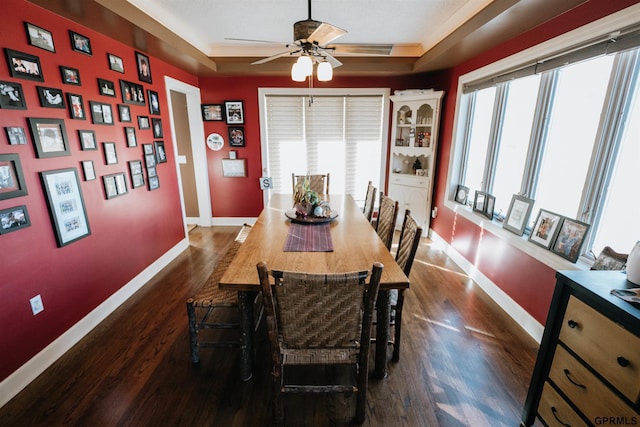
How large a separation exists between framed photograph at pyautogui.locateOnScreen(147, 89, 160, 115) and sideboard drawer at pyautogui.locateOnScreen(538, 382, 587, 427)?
3936 millimetres

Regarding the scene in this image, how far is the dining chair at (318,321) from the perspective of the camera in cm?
122

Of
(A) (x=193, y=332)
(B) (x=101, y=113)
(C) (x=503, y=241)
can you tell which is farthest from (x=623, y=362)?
(B) (x=101, y=113)

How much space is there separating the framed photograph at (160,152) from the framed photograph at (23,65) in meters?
1.35

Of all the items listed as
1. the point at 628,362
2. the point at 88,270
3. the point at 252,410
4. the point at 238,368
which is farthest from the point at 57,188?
the point at 628,362

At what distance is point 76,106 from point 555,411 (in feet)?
11.4

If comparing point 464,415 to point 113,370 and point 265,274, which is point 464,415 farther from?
point 113,370

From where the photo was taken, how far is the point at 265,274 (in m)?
1.19

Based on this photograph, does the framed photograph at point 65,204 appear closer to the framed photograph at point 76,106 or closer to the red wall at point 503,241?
the framed photograph at point 76,106

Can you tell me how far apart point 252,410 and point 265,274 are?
953 mm

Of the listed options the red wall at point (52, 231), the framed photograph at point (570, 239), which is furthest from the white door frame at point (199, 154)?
the framed photograph at point (570, 239)

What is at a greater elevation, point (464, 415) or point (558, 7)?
point (558, 7)

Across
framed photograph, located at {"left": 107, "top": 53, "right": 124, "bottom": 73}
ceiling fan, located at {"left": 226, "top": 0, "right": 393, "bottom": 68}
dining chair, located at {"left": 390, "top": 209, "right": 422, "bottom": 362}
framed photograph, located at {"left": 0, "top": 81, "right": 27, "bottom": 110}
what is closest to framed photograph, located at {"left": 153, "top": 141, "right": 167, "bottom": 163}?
framed photograph, located at {"left": 107, "top": 53, "right": 124, "bottom": 73}

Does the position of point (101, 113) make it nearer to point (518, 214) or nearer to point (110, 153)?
point (110, 153)

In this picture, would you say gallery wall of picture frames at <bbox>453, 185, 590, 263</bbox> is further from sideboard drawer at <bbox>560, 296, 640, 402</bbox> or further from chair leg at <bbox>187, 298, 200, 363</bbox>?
chair leg at <bbox>187, 298, 200, 363</bbox>
